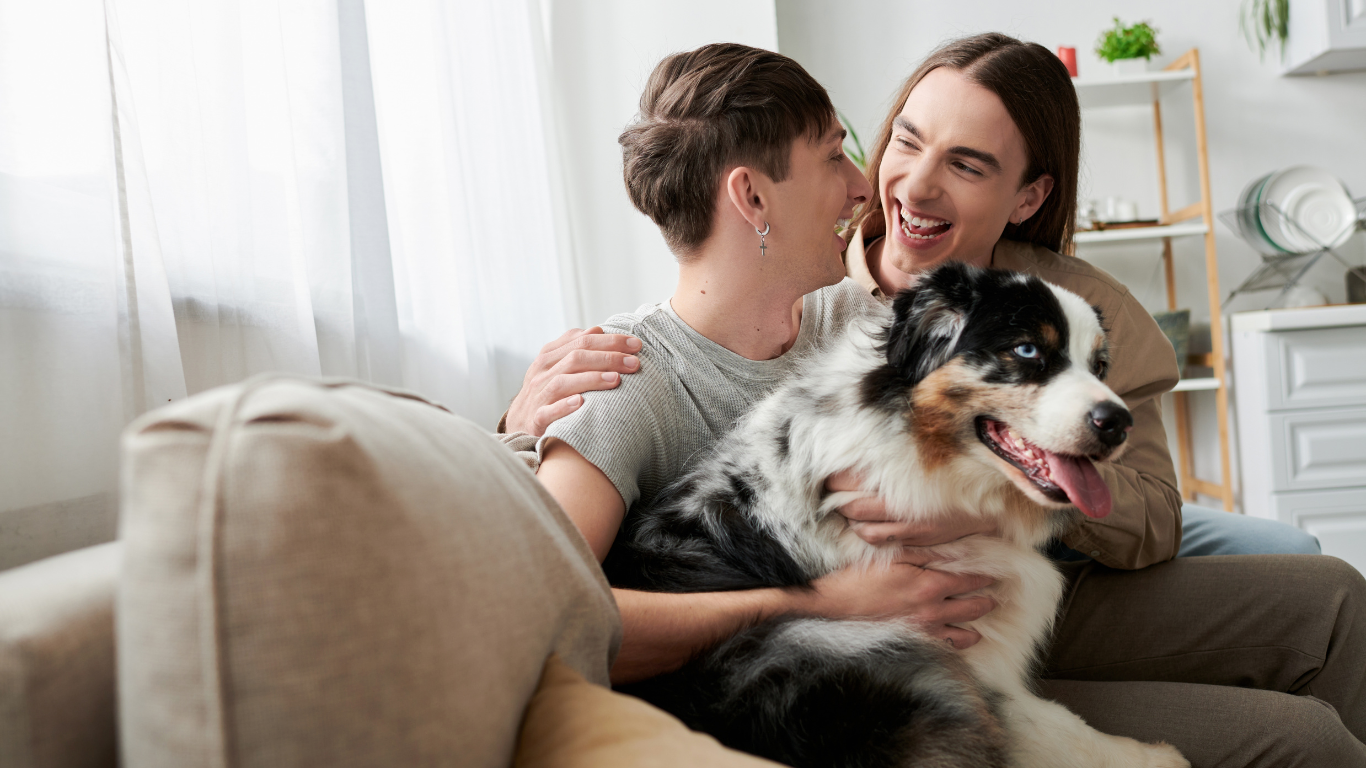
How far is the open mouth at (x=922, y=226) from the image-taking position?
78.4 inches

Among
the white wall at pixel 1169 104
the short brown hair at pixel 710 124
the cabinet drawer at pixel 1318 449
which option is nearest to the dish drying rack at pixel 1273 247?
the white wall at pixel 1169 104

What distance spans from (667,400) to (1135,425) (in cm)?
104

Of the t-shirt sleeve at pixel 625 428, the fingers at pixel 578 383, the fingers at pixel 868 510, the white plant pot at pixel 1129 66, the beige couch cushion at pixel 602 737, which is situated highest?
the white plant pot at pixel 1129 66

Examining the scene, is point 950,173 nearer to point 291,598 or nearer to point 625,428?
point 625,428

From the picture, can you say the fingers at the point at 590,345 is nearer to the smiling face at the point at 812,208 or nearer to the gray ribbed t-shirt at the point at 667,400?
the gray ribbed t-shirt at the point at 667,400

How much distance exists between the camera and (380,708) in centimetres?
54

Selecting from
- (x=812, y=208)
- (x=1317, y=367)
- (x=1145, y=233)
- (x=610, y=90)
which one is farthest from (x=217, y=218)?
(x=1317, y=367)

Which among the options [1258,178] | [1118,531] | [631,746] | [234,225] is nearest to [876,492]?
[1118,531]

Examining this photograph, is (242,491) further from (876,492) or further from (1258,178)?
(1258,178)

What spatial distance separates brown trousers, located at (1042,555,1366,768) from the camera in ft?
4.77

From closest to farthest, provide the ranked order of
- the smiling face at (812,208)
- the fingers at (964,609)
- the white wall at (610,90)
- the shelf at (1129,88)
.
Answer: the fingers at (964,609), the smiling face at (812,208), the white wall at (610,90), the shelf at (1129,88)

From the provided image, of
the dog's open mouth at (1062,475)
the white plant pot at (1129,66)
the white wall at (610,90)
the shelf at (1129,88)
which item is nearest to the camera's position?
the dog's open mouth at (1062,475)

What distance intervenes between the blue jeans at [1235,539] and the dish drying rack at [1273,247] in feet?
9.17

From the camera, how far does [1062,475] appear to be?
1200 mm
